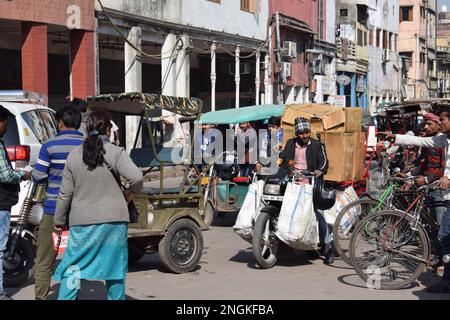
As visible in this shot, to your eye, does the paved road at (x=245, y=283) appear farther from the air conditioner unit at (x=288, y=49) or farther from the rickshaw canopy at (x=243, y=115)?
the air conditioner unit at (x=288, y=49)

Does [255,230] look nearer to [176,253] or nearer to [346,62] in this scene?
[176,253]

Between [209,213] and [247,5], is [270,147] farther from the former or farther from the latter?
[247,5]

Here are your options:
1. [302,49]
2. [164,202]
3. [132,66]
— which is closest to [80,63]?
[132,66]

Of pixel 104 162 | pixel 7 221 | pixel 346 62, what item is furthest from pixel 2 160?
pixel 346 62

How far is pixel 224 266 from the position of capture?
9.44 metres

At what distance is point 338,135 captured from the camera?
1225cm

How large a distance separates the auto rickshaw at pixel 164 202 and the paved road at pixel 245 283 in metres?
0.28

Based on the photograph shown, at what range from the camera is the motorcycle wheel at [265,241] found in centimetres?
888

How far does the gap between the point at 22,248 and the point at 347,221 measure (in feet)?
12.3

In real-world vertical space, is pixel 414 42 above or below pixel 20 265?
above

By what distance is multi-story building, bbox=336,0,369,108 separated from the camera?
140 ft

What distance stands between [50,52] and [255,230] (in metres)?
16.2

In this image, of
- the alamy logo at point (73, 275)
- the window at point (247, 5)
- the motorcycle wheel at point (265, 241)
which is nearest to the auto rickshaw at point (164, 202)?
the motorcycle wheel at point (265, 241)

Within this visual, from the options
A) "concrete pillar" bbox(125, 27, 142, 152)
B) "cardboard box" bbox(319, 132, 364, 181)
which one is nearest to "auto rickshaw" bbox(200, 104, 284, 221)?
"cardboard box" bbox(319, 132, 364, 181)
